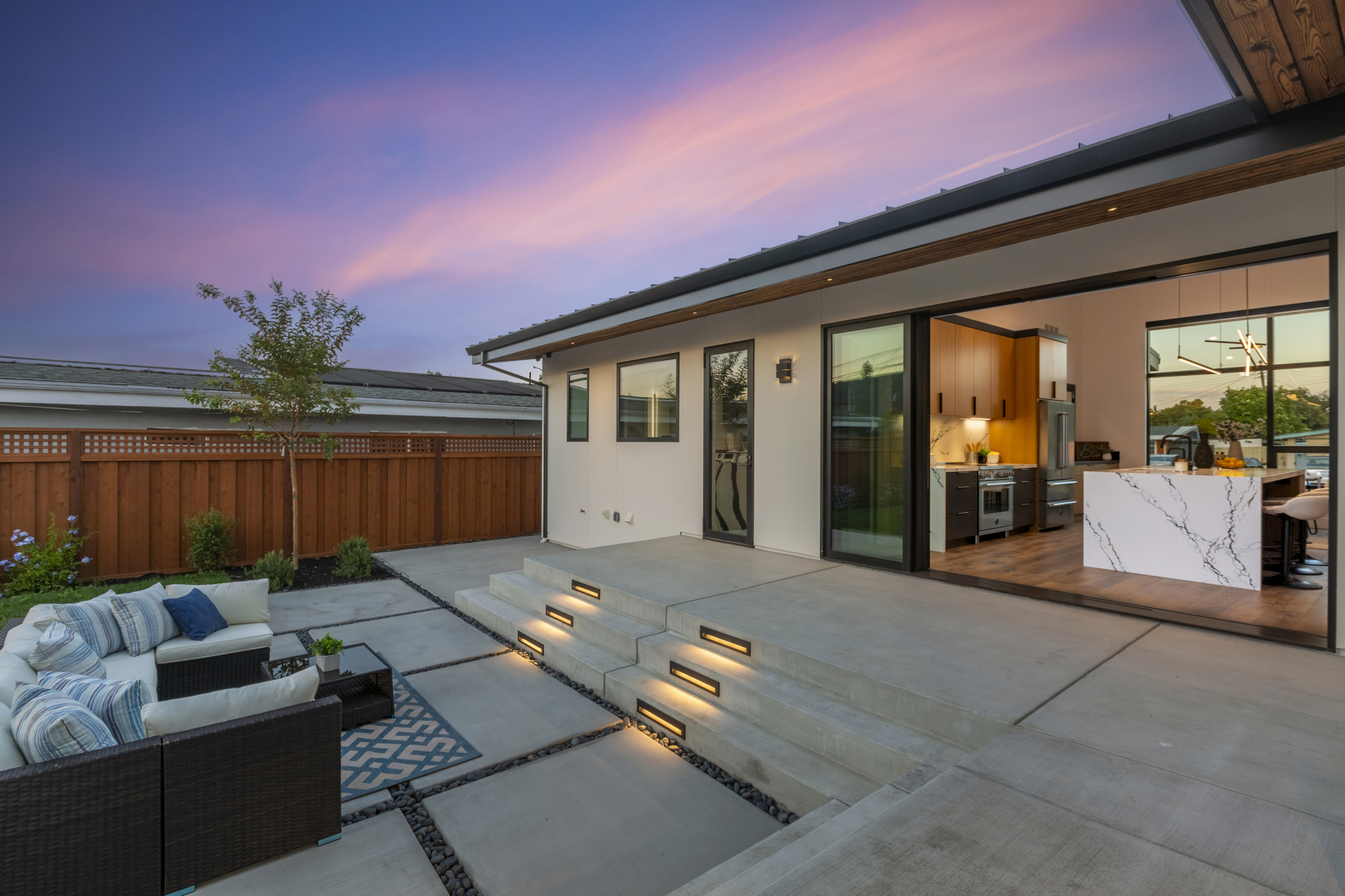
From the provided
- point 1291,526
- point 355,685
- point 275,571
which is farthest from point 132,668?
point 1291,526

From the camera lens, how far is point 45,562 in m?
5.61

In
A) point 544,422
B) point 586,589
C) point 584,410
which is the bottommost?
point 586,589

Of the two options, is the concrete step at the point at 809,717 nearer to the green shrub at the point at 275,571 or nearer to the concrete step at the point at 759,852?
the concrete step at the point at 759,852

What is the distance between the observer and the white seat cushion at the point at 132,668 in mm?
2953

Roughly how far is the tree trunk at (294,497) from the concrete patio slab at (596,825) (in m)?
5.31

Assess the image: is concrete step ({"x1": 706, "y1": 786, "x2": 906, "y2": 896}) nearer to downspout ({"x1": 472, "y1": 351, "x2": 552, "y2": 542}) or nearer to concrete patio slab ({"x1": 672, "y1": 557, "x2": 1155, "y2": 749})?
concrete patio slab ({"x1": 672, "y1": 557, "x2": 1155, "y2": 749})

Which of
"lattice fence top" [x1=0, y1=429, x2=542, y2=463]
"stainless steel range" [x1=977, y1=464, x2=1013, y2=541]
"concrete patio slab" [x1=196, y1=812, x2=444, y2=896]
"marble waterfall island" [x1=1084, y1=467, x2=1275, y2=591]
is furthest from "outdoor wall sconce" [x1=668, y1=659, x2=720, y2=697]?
"lattice fence top" [x1=0, y1=429, x2=542, y2=463]

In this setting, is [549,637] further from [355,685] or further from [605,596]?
[355,685]

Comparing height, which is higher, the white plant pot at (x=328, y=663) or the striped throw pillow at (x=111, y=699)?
the striped throw pillow at (x=111, y=699)

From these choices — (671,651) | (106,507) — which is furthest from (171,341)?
(671,651)

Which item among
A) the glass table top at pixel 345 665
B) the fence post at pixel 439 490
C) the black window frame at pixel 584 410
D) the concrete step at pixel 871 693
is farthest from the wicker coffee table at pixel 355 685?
the fence post at pixel 439 490

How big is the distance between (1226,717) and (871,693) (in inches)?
52.5

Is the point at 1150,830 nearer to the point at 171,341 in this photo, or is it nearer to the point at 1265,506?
the point at 1265,506

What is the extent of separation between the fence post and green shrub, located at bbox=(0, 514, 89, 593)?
365 centimetres
